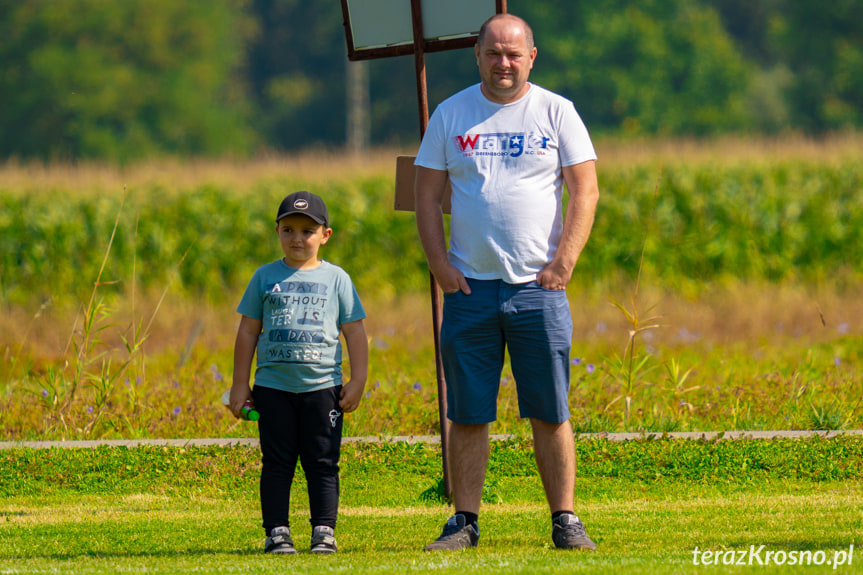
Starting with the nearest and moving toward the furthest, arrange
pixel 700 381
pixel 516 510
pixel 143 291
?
pixel 516 510, pixel 700 381, pixel 143 291

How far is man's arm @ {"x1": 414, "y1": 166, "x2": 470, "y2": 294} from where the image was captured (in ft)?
15.8

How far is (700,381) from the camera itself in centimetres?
895

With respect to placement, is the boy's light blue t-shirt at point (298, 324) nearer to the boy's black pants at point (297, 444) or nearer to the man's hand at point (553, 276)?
the boy's black pants at point (297, 444)

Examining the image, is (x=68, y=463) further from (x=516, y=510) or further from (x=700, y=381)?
(x=700, y=381)

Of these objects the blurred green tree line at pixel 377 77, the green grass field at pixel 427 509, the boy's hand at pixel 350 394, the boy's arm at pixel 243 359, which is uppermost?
the blurred green tree line at pixel 377 77

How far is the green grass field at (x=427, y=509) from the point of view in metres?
4.71

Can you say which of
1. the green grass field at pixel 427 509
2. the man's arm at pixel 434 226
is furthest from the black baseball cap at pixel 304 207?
the green grass field at pixel 427 509

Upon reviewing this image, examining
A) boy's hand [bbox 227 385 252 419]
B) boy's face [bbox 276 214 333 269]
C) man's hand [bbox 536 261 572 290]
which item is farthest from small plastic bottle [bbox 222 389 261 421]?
man's hand [bbox 536 261 572 290]

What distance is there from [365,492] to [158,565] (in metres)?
2.11

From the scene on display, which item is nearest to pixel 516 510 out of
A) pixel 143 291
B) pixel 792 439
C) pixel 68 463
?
pixel 792 439

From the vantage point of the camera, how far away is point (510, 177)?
4773mm

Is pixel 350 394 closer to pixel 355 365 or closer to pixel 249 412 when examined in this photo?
pixel 355 365

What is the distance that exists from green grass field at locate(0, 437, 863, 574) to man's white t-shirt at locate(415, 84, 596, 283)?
3.67 feet

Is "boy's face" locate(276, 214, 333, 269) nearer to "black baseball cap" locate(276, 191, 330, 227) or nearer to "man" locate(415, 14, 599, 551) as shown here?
"black baseball cap" locate(276, 191, 330, 227)
